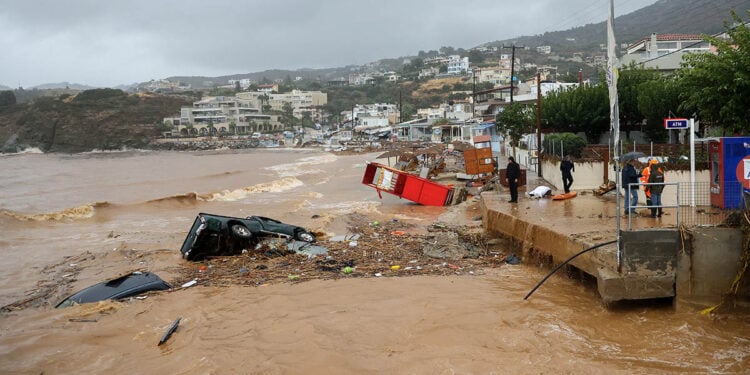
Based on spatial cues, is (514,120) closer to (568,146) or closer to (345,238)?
(568,146)

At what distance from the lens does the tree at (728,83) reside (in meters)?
14.1

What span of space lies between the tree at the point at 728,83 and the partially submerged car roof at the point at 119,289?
14.1 metres

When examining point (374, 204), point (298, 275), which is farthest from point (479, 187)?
point (298, 275)

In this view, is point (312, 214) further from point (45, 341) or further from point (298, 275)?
point (45, 341)

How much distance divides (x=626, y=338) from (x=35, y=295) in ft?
36.1

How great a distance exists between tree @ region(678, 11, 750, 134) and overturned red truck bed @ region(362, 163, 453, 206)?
9.43m

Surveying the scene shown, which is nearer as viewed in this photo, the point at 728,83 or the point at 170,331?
the point at 170,331

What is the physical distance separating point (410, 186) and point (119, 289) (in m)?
13.9

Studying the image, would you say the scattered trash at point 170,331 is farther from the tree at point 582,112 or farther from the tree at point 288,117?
the tree at point 288,117

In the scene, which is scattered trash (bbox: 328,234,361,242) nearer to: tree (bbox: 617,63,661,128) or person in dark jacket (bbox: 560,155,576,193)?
person in dark jacket (bbox: 560,155,576,193)

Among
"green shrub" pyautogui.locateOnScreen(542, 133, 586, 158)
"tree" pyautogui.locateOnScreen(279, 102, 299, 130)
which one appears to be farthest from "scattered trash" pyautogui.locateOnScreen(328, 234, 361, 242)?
"tree" pyautogui.locateOnScreen(279, 102, 299, 130)

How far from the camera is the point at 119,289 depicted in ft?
33.8

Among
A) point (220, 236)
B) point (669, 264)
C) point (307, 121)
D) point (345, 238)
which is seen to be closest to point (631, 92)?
point (345, 238)

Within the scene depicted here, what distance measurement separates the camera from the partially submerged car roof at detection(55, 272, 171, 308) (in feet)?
33.0
